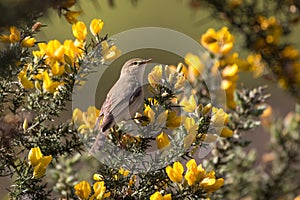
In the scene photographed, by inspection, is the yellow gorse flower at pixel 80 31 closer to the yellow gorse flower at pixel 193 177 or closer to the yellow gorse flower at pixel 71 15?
the yellow gorse flower at pixel 71 15

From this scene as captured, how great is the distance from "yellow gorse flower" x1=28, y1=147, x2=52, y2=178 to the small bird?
5.7 inches

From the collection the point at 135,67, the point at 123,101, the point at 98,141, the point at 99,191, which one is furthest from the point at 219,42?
the point at 99,191

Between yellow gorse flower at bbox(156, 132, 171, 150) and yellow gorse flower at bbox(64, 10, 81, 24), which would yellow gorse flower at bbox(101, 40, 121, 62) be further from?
yellow gorse flower at bbox(156, 132, 171, 150)

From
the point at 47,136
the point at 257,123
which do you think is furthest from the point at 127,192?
the point at 257,123

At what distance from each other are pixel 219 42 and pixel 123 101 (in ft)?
1.81

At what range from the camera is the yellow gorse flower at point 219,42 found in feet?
6.15

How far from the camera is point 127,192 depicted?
1271mm

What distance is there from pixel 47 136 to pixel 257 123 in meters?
0.77

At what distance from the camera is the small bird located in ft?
4.58

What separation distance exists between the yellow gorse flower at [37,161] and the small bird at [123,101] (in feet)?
0.48

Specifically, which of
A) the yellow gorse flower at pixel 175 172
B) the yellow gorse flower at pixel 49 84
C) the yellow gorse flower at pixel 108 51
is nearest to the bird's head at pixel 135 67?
the yellow gorse flower at pixel 108 51

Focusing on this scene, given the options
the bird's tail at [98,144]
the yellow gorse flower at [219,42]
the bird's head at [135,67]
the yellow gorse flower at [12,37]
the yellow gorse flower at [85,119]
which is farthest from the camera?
the yellow gorse flower at [219,42]

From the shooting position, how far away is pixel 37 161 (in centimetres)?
123

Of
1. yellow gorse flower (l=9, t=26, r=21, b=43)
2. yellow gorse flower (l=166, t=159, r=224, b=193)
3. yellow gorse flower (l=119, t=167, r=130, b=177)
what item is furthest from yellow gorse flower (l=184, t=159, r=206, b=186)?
yellow gorse flower (l=9, t=26, r=21, b=43)
